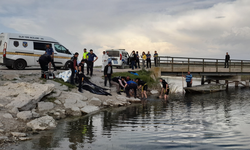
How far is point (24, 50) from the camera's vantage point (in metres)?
17.0

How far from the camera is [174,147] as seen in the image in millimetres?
5902

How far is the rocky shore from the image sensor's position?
7600 millimetres

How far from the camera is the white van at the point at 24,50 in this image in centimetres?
1647

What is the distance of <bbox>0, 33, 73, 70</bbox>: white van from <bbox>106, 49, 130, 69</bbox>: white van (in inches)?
222

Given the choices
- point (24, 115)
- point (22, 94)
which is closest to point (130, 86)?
point (22, 94)

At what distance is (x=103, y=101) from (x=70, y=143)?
7.12 metres

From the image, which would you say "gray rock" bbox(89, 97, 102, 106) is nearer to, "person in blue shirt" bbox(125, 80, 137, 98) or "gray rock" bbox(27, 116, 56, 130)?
"person in blue shirt" bbox(125, 80, 137, 98)

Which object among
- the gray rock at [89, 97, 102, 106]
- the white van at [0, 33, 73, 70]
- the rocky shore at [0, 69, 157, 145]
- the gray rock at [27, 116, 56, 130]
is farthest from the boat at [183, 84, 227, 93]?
the gray rock at [27, 116, 56, 130]

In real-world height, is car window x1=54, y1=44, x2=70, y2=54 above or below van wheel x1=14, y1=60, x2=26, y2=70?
above

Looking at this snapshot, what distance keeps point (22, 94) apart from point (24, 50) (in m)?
7.16

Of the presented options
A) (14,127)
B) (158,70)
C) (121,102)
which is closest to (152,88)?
(158,70)

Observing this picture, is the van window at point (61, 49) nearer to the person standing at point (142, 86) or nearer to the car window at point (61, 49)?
the car window at point (61, 49)

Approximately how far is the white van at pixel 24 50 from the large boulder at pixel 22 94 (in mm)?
5075

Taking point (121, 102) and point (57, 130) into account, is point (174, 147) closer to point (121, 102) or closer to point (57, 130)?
point (57, 130)
